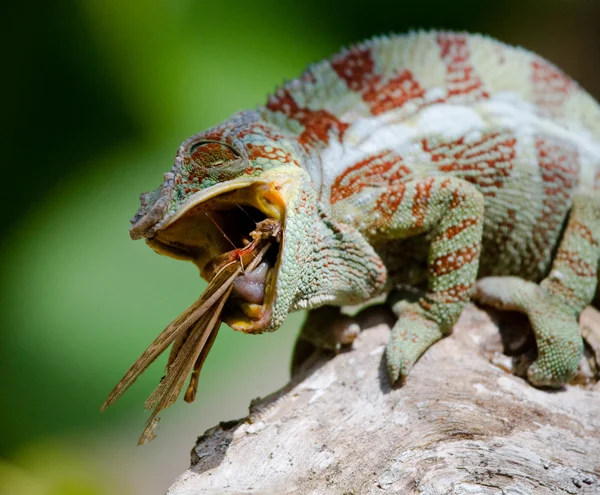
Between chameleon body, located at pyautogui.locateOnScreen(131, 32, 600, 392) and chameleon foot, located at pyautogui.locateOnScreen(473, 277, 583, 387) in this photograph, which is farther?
chameleon foot, located at pyautogui.locateOnScreen(473, 277, 583, 387)

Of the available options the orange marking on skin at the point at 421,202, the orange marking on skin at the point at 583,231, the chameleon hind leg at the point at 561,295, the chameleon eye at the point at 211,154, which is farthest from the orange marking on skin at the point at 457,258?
the chameleon eye at the point at 211,154

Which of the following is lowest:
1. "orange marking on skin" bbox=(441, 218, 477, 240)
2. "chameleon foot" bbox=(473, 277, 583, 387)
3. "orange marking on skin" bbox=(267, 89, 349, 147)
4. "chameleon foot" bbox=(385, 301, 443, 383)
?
"chameleon foot" bbox=(473, 277, 583, 387)

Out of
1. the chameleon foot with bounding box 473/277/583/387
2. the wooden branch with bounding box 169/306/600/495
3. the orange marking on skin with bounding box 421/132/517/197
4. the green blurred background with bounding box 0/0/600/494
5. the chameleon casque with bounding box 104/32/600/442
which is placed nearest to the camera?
the wooden branch with bounding box 169/306/600/495

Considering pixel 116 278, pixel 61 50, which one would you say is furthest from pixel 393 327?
pixel 61 50

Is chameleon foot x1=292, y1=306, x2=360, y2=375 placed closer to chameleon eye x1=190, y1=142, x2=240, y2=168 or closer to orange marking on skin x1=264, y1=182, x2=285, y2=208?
orange marking on skin x1=264, y1=182, x2=285, y2=208

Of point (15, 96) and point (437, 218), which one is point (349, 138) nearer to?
point (437, 218)

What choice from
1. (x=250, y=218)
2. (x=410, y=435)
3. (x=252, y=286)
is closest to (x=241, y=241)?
(x=250, y=218)

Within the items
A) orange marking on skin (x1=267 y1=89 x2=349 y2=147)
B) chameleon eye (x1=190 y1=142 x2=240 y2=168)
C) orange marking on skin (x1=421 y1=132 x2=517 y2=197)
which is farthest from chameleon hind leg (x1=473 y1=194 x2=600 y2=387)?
chameleon eye (x1=190 y1=142 x2=240 y2=168)
